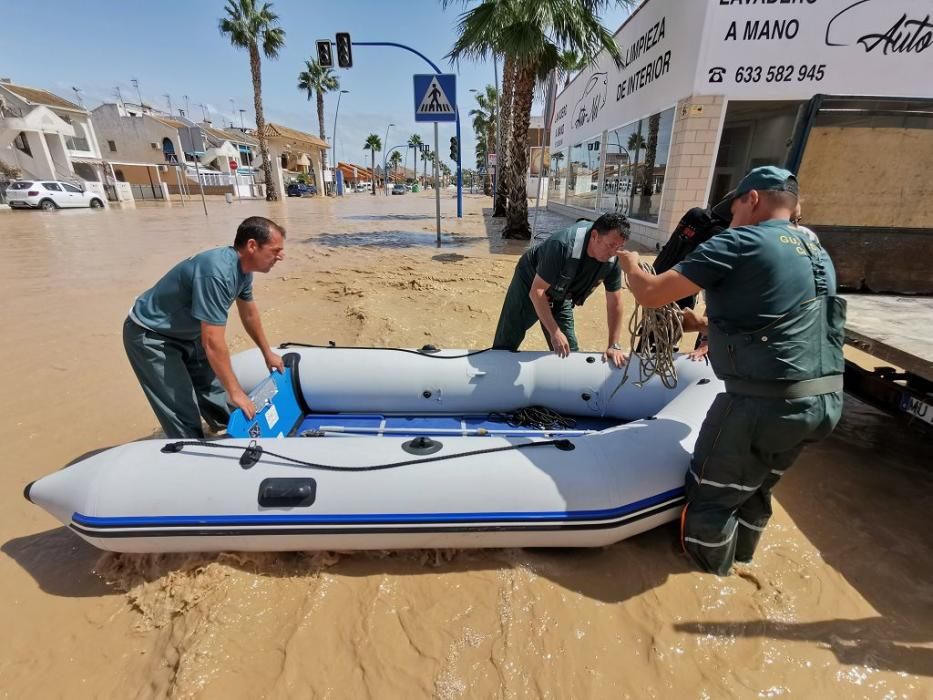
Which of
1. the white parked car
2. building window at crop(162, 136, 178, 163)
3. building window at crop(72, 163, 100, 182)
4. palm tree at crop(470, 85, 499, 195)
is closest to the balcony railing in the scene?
building window at crop(72, 163, 100, 182)

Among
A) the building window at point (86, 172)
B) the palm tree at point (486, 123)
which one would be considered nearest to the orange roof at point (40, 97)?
the building window at point (86, 172)

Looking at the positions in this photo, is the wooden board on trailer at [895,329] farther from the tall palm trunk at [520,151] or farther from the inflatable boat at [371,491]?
the tall palm trunk at [520,151]

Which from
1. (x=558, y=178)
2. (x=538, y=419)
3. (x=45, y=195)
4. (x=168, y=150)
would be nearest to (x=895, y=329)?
(x=538, y=419)

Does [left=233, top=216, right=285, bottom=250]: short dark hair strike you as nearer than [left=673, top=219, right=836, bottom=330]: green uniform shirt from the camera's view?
No

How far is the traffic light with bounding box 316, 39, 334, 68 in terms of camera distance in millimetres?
10023

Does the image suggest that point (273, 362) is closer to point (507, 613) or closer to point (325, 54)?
point (507, 613)

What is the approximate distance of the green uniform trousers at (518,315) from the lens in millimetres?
3764

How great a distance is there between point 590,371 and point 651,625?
1763 mm

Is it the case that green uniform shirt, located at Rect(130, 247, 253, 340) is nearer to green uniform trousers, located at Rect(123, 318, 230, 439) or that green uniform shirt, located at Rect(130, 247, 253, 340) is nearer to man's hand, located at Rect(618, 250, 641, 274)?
green uniform trousers, located at Rect(123, 318, 230, 439)

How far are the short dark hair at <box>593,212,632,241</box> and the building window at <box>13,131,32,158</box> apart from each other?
3369 cm

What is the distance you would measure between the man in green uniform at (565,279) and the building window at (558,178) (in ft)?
56.9

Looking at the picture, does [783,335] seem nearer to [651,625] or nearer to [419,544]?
[651,625]

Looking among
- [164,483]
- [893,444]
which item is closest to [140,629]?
[164,483]

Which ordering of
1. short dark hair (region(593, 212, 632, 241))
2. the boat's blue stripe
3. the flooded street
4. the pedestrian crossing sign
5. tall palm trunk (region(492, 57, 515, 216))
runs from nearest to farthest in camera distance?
the flooded street
the boat's blue stripe
short dark hair (region(593, 212, 632, 241))
the pedestrian crossing sign
tall palm trunk (region(492, 57, 515, 216))
